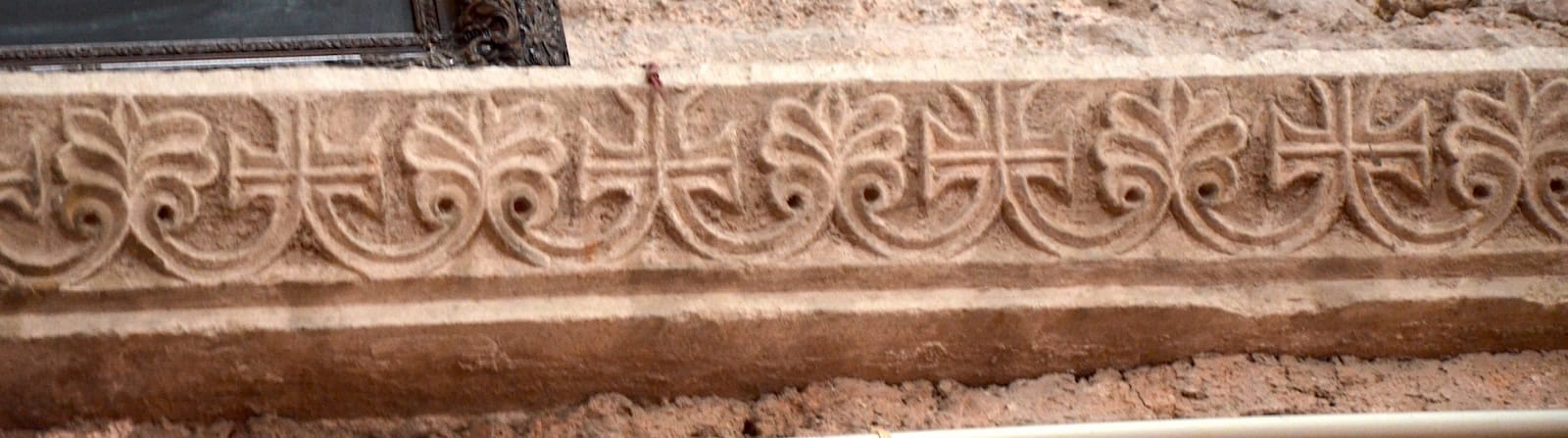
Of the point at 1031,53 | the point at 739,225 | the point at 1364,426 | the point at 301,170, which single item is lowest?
the point at 1364,426

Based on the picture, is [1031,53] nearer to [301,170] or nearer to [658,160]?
[658,160]

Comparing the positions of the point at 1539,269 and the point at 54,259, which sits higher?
the point at 54,259

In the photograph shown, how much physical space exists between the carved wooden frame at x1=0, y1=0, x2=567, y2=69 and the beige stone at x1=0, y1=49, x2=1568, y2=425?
0.18 meters

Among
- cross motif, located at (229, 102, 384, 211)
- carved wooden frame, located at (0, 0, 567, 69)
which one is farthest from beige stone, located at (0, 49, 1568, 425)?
carved wooden frame, located at (0, 0, 567, 69)

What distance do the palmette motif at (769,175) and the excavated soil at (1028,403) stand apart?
19cm

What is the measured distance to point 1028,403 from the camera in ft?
5.95

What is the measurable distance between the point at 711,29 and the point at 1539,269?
1314 millimetres

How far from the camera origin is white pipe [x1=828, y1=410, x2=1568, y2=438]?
5.40 feet

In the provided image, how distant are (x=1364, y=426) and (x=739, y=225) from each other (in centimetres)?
86

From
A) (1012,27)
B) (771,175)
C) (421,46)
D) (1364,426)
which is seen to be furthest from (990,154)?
(421,46)

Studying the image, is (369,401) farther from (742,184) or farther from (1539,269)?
(1539,269)

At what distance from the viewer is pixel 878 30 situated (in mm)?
2178

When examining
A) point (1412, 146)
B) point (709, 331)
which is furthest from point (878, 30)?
point (1412, 146)

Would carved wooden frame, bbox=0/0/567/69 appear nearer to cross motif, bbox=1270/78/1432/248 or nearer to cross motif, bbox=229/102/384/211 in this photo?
cross motif, bbox=229/102/384/211
